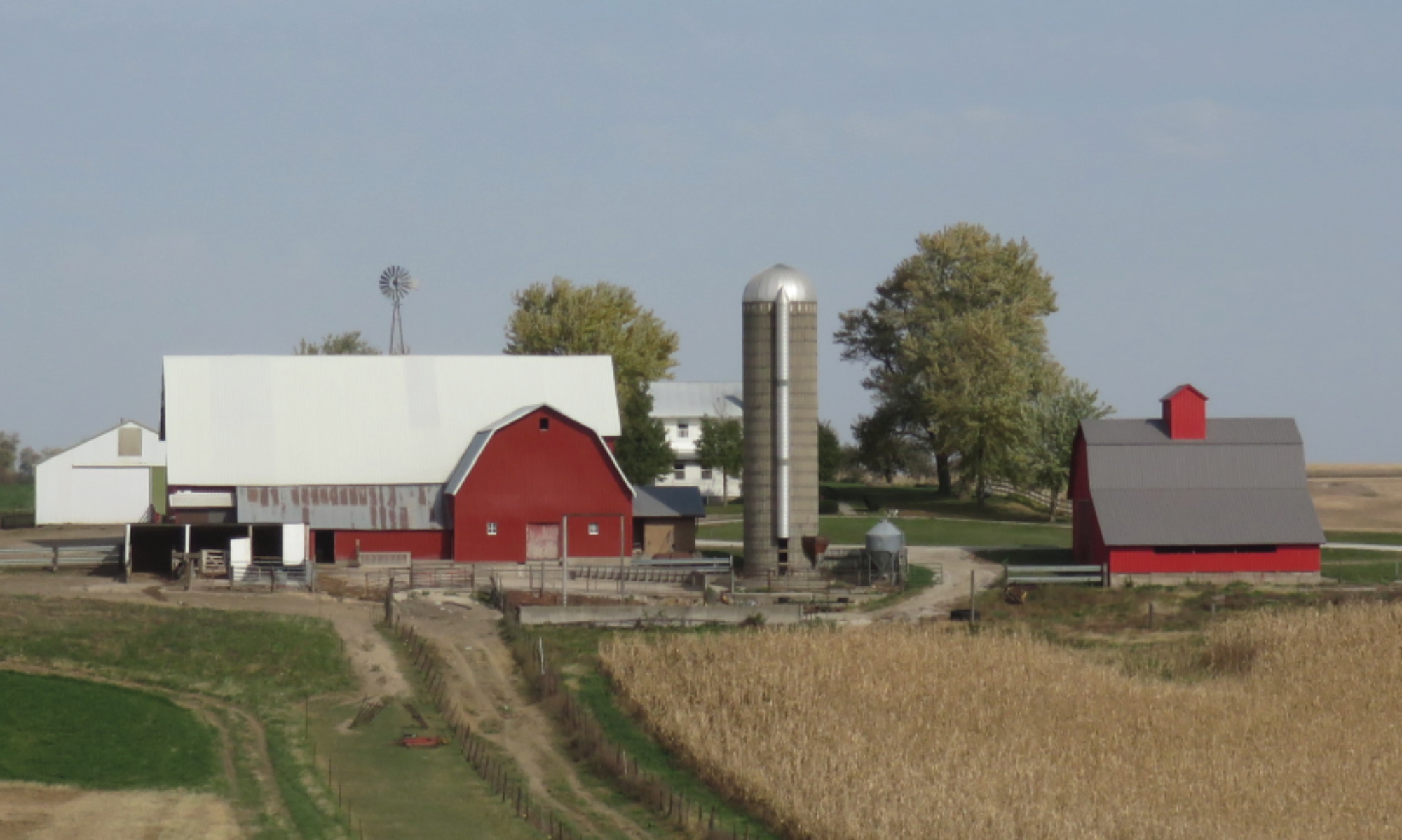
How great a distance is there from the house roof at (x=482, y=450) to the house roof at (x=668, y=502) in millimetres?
1860

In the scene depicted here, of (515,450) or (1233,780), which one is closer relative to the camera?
(1233,780)

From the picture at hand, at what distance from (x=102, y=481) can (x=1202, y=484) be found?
52.1 metres

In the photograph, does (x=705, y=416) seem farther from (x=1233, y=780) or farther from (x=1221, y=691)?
(x=1233, y=780)

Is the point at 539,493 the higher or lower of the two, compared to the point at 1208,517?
higher

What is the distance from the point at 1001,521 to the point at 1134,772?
53.2 m

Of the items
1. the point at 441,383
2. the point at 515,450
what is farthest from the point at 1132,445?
the point at 441,383

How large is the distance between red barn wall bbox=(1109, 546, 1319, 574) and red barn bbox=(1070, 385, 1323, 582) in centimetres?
3

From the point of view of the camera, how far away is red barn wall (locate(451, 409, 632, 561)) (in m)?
60.5

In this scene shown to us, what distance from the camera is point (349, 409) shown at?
214 ft

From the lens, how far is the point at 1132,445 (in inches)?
2318

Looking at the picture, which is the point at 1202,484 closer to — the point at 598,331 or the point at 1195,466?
the point at 1195,466

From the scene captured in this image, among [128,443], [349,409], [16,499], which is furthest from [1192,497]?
[16,499]

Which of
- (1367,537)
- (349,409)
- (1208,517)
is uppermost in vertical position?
(349,409)

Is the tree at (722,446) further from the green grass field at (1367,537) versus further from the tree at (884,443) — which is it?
the green grass field at (1367,537)
